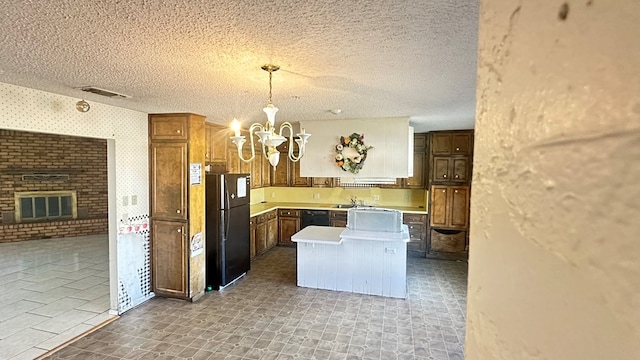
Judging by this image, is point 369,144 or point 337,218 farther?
point 337,218

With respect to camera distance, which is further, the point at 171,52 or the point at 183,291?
the point at 183,291

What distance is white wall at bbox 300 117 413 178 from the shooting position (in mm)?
3969

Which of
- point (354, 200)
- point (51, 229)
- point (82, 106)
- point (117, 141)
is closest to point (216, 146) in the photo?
point (117, 141)

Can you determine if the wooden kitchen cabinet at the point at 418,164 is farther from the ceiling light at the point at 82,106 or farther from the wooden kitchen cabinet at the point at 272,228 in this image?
the ceiling light at the point at 82,106

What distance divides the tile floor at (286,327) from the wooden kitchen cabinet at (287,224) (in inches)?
69.8

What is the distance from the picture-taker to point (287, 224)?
600 centimetres

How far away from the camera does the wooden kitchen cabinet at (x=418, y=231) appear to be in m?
5.33

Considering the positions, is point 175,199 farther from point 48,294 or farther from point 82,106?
point 48,294

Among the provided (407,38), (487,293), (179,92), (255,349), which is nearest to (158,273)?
(255,349)

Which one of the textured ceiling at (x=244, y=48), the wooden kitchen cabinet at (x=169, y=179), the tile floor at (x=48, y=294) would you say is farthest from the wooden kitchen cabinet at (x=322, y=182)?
the tile floor at (x=48, y=294)

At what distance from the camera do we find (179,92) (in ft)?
8.54

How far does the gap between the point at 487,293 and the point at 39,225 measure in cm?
851

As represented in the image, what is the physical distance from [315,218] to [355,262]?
1.93 m

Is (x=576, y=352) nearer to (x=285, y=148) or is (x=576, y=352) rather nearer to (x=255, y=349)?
(x=255, y=349)
